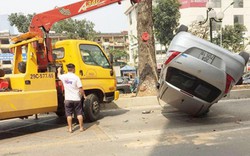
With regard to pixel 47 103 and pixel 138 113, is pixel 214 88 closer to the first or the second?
pixel 138 113

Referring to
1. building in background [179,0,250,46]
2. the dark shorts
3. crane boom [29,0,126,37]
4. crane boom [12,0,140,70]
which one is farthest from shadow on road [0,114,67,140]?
building in background [179,0,250,46]

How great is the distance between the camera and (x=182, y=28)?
27.3 ft

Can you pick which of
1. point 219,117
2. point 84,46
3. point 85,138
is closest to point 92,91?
point 84,46

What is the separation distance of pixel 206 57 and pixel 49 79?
387cm

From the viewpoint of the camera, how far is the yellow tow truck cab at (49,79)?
7.36 meters

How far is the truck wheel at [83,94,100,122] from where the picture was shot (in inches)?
340

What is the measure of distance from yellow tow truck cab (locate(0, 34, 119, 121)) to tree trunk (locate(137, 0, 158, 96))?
3.05 metres

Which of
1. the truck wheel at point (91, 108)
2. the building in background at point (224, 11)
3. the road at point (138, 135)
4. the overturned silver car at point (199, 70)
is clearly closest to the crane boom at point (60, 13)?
the truck wheel at point (91, 108)

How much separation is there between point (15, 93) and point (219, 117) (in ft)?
18.2

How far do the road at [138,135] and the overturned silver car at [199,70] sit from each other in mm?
804

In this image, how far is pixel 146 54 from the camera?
1267 centimetres

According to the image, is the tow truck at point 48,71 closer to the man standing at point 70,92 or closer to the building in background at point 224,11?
the man standing at point 70,92

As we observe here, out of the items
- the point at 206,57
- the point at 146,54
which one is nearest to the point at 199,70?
the point at 206,57

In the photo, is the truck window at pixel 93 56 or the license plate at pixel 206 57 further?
the truck window at pixel 93 56
